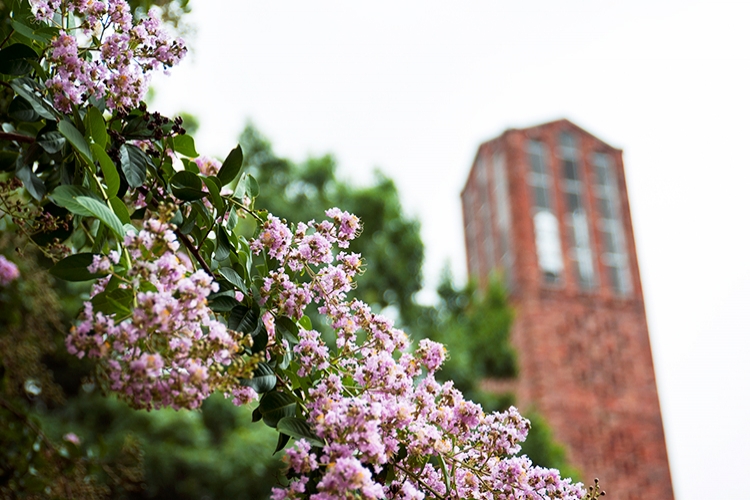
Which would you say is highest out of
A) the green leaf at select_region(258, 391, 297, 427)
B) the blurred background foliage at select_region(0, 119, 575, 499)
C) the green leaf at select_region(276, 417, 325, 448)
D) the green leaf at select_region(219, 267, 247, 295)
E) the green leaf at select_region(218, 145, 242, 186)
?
the blurred background foliage at select_region(0, 119, 575, 499)

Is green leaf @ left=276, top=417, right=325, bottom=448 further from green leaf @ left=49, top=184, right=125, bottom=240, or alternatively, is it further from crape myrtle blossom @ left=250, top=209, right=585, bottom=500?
green leaf @ left=49, top=184, right=125, bottom=240

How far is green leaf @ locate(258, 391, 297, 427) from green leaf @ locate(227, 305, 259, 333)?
0.34 ft

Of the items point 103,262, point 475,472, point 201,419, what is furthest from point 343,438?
point 201,419

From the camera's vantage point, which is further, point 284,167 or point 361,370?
point 284,167

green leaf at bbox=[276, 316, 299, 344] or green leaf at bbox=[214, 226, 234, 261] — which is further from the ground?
green leaf at bbox=[214, 226, 234, 261]

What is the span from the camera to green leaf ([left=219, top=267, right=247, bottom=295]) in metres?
1.25

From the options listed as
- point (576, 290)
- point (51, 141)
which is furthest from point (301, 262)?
point (576, 290)

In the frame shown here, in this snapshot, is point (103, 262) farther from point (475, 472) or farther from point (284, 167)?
point (284, 167)

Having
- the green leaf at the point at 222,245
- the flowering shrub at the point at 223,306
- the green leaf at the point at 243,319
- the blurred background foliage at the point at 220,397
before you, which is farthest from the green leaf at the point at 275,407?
the blurred background foliage at the point at 220,397

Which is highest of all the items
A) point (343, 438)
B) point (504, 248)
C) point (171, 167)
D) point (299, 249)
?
point (504, 248)

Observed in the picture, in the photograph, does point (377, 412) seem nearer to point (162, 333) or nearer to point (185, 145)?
point (162, 333)

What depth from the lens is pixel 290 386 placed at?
4.23 feet

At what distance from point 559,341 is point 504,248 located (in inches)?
65.3

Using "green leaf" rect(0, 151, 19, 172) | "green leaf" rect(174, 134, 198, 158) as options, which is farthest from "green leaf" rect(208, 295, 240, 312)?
"green leaf" rect(0, 151, 19, 172)
